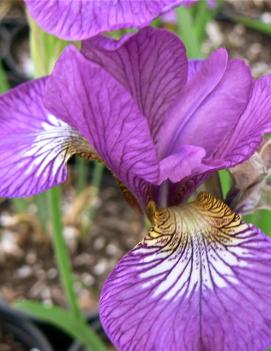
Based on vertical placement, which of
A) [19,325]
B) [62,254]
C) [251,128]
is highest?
[251,128]

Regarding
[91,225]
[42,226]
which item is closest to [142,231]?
[91,225]

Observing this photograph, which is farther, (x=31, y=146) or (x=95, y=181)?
(x=95, y=181)

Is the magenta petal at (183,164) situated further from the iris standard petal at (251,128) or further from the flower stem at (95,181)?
the flower stem at (95,181)

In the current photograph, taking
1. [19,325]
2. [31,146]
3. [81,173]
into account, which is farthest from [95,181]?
[31,146]

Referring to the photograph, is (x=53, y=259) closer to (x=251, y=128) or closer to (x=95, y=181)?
(x=95, y=181)

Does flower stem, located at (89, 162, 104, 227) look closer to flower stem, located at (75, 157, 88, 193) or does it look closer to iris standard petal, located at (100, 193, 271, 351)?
flower stem, located at (75, 157, 88, 193)

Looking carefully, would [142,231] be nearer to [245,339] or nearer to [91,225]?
[91,225]

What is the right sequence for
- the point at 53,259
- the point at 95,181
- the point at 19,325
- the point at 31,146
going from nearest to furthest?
the point at 31,146
the point at 19,325
the point at 53,259
the point at 95,181

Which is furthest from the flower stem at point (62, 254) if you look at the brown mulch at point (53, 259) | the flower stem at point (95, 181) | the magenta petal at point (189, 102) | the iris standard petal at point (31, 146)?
the flower stem at point (95, 181)
